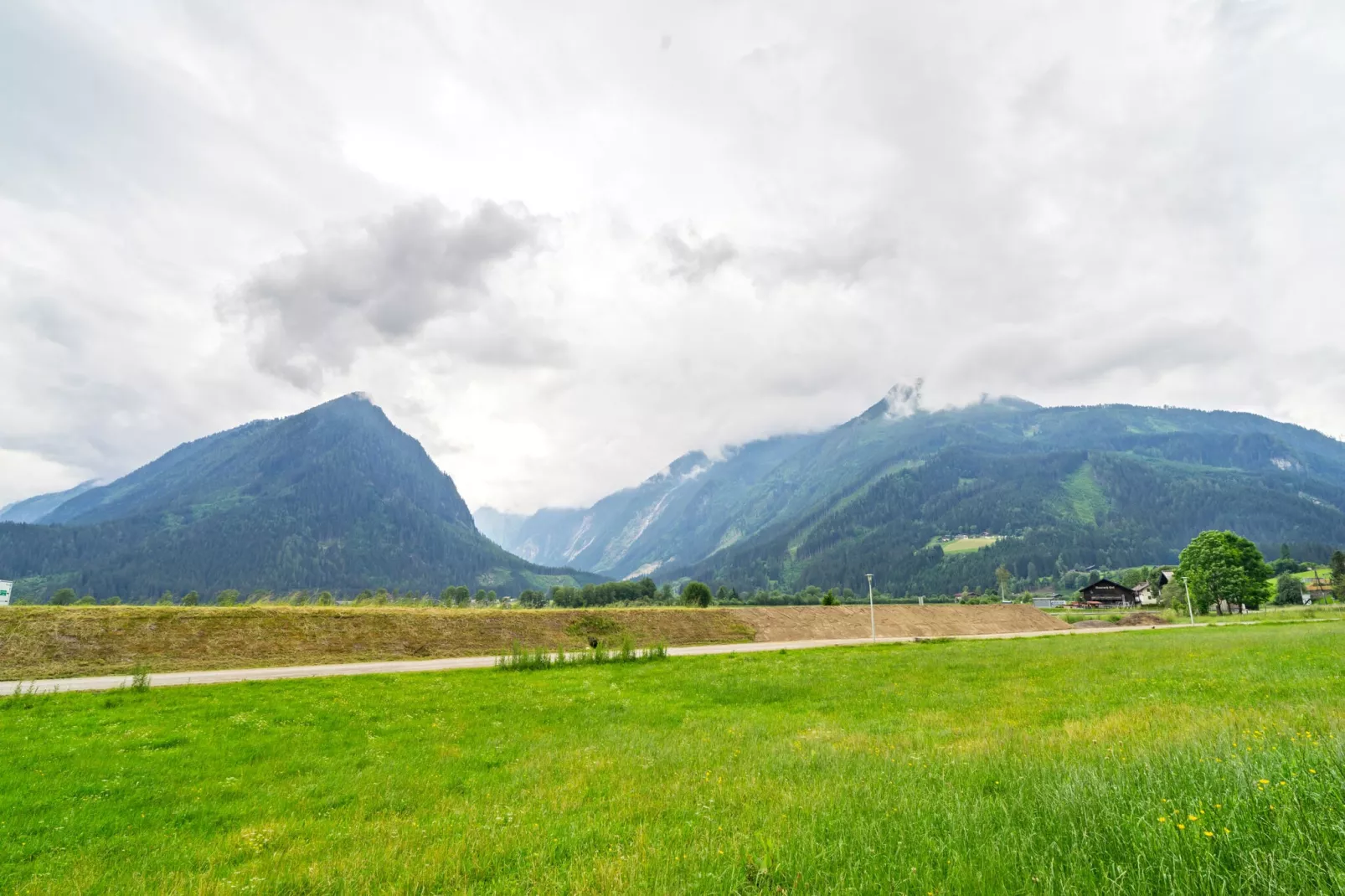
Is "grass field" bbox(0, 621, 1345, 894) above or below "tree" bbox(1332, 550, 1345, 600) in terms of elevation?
above

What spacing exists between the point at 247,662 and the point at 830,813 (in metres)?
44.0

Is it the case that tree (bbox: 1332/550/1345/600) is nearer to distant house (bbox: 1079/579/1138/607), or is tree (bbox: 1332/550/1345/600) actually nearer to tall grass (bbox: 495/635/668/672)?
distant house (bbox: 1079/579/1138/607)

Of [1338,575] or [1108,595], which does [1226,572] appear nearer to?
[1338,575]

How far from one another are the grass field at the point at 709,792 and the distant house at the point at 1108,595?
19980 centimetres

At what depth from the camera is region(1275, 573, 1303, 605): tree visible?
150 m

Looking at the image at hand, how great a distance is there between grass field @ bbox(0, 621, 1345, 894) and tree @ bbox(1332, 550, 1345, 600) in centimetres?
15511

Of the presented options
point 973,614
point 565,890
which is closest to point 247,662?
point 565,890

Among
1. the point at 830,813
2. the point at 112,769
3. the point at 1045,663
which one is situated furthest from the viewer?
the point at 1045,663

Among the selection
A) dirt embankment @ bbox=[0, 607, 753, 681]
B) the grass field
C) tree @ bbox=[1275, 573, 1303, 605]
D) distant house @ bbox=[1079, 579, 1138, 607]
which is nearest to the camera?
the grass field

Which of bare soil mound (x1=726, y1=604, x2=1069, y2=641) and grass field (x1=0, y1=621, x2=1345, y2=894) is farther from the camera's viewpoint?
bare soil mound (x1=726, y1=604, x2=1069, y2=641)

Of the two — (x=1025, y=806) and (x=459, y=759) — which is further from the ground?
(x=1025, y=806)

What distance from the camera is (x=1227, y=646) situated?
30.6 metres

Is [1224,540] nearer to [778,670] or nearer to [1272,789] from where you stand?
[778,670]

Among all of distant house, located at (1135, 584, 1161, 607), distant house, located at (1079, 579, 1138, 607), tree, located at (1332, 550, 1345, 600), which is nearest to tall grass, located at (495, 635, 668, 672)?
tree, located at (1332, 550, 1345, 600)
